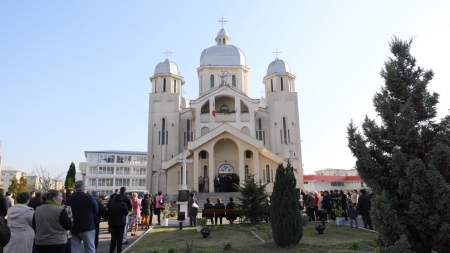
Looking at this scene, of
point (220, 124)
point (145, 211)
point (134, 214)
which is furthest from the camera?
point (220, 124)

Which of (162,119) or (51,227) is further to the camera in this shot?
(162,119)

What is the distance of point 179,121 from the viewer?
1495 inches

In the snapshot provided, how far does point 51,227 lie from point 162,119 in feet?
105

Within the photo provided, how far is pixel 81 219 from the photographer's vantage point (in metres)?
7.16

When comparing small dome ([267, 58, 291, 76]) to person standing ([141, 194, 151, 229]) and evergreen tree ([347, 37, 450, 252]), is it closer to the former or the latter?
person standing ([141, 194, 151, 229])

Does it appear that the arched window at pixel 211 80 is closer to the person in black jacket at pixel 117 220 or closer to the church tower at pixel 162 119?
the church tower at pixel 162 119

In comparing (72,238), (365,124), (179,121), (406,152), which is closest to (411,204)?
(406,152)

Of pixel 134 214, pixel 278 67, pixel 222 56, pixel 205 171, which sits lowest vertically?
pixel 134 214

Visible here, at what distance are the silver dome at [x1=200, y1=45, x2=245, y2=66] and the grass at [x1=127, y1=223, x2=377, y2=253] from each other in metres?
30.3

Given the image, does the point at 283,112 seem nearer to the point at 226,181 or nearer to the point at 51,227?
the point at 226,181

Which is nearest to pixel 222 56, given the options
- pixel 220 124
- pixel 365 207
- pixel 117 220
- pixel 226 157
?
pixel 220 124

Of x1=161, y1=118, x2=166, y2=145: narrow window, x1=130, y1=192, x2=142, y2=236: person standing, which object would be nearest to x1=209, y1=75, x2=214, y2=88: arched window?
x1=161, y1=118, x2=166, y2=145: narrow window

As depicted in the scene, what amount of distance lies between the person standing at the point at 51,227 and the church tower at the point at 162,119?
98.2 ft

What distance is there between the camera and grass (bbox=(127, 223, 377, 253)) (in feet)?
30.6
